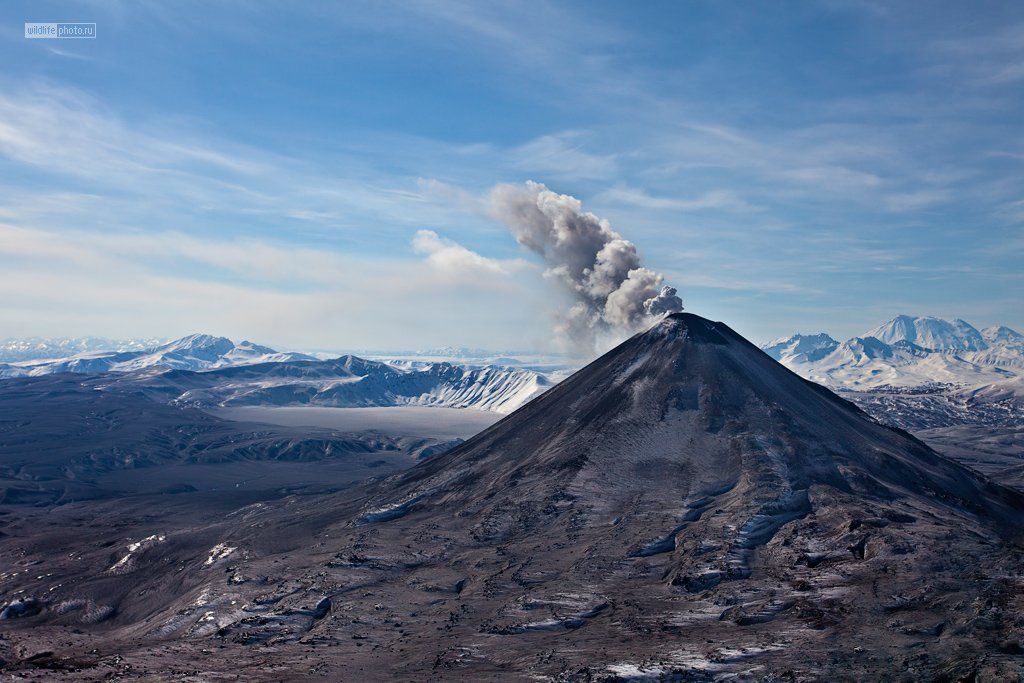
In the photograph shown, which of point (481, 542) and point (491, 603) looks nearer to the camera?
point (491, 603)

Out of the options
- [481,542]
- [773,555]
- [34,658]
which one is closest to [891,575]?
[773,555]

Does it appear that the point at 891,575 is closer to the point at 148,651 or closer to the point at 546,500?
the point at 546,500

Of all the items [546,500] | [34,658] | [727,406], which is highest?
[727,406]

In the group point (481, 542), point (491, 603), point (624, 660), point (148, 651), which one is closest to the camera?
point (624, 660)

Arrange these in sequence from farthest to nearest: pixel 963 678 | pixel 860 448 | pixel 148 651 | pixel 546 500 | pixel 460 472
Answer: pixel 460 472 < pixel 860 448 < pixel 546 500 < pixel 148 651 < pixel 963 678

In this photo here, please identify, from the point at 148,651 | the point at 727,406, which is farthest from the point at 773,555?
the point at 148,651

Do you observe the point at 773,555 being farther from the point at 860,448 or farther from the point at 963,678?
the point at 860,448

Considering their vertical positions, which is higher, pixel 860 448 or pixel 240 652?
pixel 860 448
